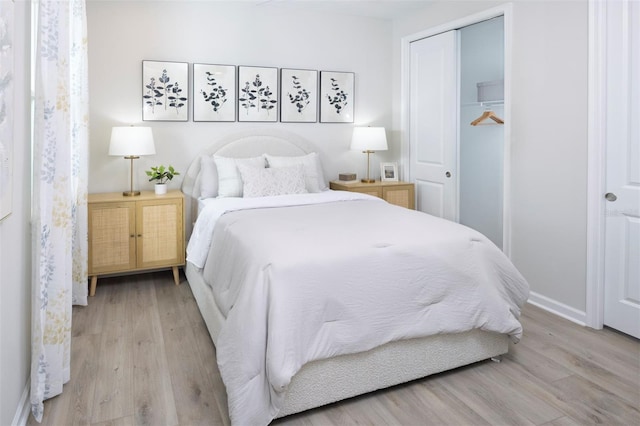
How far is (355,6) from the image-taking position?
14.7 ft

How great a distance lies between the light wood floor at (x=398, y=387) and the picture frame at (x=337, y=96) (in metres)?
2.65

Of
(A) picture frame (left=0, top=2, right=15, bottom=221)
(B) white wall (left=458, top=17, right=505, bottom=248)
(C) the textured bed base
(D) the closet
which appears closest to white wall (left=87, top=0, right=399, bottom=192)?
(D) the closet

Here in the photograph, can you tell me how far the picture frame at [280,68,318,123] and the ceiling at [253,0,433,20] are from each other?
60cm

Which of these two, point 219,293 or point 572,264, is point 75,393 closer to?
point 219,293

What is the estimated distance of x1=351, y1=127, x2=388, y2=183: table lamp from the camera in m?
4.63

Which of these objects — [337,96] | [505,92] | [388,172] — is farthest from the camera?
[388,172]

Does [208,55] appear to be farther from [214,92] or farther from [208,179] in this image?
[208,179]

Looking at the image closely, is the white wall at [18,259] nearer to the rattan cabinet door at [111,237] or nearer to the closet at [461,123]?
the rattan cabinet door at [111,237]

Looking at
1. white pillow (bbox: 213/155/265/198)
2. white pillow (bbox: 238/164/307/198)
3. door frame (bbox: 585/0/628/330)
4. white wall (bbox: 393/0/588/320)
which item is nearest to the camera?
door frame (bbox: 585/0/628/330)

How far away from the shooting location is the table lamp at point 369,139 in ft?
15.2

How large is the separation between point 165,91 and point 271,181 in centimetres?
132

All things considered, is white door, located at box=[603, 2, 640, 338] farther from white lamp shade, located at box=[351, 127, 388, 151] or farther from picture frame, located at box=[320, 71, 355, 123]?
picture frame, located at box=[320, 71, 355, 123]

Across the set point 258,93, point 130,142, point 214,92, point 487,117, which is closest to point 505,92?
point 487,117

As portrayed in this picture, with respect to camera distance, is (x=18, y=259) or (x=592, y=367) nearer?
(x=18, y=259)
